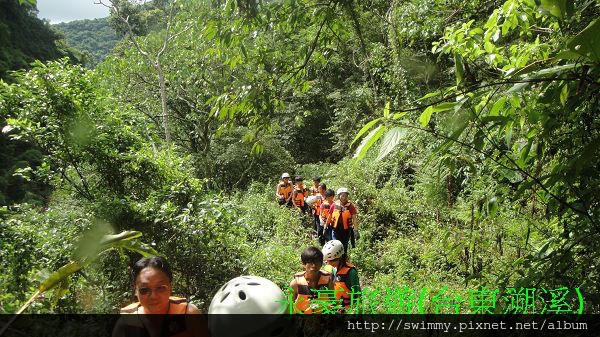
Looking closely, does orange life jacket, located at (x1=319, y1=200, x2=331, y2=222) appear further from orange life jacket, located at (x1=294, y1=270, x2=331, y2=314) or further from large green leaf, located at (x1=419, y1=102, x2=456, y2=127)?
large green leaf, located at (x1=419, y1=102, x2=456, y2=127)

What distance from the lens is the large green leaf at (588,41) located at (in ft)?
3.84

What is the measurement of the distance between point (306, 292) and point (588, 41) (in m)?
3.18

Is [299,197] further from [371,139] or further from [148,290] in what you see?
[371,139]

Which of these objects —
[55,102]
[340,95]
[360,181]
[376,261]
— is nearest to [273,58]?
[55,102]

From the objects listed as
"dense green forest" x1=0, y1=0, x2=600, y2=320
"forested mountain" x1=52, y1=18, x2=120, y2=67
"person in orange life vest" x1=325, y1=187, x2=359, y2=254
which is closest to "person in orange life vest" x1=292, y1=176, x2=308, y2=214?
"dense green forest" x1=0, y1=0, x2=600, y2=320

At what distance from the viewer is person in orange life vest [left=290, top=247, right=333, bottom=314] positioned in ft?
12.9

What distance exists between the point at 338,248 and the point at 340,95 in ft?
54.1

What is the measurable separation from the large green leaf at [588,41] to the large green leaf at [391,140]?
497 millimetres

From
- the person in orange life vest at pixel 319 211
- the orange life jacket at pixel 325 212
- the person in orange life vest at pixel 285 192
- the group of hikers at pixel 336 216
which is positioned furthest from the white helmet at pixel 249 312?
the person in orange life vest at pixel 285 192

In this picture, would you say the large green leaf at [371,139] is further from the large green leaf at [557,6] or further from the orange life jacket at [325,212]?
the orange life jacket at [325,212]

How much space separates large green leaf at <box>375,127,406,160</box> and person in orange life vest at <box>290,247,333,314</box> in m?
2.71

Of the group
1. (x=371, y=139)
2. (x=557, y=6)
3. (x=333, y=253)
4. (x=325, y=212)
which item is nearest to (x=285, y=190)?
(x=325, y=212)

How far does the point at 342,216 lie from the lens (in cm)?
873

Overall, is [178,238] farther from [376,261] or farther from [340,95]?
[340,95]
